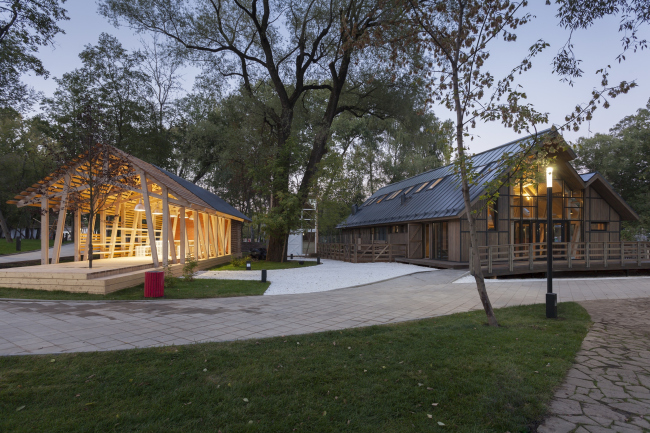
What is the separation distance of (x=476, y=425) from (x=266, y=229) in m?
17.8

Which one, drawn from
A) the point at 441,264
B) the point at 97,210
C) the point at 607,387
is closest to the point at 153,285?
the point at 97,210

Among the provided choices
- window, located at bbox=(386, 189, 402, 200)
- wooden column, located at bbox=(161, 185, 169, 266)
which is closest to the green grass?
wooden column, located at bbox=(161, 185, 169, 266)

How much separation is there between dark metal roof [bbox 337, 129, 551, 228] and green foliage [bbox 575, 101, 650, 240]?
14190mm

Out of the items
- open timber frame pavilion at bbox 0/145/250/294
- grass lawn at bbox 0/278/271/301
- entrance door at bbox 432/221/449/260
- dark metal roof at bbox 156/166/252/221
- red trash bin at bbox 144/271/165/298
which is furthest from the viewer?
entrance door at bbox 432/221/449/260

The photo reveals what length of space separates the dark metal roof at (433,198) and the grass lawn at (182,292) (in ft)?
30.5

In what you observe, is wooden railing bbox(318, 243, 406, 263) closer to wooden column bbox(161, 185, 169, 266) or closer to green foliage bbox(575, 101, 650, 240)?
wooden column bbox(161, 185, 169, 266)

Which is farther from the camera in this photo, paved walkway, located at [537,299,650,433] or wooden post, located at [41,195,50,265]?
wooden post, located at [41,195,50,265]

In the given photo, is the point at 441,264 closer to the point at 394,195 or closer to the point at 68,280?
the point at 394,195

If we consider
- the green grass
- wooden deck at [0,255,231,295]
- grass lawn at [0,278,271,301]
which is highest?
wooden deck at [0,255,231,295]

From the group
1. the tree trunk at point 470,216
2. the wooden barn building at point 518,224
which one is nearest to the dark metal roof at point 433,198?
the wooden barn building at point 518,224

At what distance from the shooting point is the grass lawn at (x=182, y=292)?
27.9 ft

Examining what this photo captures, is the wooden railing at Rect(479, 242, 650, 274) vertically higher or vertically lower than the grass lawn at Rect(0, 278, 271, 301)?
higher

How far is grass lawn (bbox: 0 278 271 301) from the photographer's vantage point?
8.52 meters

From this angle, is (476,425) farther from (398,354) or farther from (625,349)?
(625,349)
